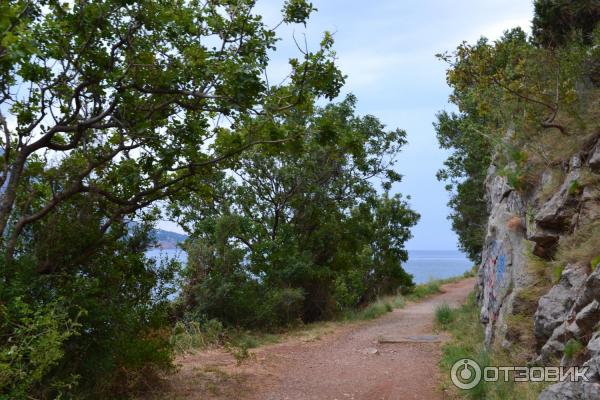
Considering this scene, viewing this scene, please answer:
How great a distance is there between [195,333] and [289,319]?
13.1ft

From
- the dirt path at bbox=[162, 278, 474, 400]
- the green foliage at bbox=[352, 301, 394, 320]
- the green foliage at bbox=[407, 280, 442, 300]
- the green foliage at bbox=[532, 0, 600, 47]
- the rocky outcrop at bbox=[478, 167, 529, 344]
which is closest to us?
the dirt path at bbox=[162, 278, 474, 400]

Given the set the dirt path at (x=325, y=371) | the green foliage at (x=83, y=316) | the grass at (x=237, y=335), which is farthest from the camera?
the grass at (x=237, y=335)

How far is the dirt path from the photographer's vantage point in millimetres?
7754

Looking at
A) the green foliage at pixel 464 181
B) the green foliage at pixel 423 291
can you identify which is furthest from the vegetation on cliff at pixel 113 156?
the green foliage at pixel 423 291

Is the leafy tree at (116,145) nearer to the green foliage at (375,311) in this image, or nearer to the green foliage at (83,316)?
the green foliage at (83,316)

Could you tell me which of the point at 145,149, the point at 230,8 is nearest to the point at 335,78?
the point at 230,8

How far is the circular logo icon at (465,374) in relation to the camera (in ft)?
22.9

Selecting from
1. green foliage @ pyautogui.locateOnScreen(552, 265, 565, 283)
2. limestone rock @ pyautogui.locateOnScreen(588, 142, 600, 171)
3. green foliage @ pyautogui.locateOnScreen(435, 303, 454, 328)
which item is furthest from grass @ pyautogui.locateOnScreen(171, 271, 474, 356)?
limestone rock @ pyautogui.locateOnScreen(588, 142, 600, 171)

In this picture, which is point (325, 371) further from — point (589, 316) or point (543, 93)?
point (543, 93)

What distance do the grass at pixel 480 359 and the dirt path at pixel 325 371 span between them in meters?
0.33

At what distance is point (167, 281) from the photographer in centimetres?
797

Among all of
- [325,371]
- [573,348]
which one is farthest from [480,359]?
[325,371]

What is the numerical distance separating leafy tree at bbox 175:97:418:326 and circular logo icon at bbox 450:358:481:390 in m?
6.21

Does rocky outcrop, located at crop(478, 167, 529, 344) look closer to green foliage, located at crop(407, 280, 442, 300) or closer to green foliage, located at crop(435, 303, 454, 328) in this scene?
green foliage, located at crop(435, 303, 454, 328)
